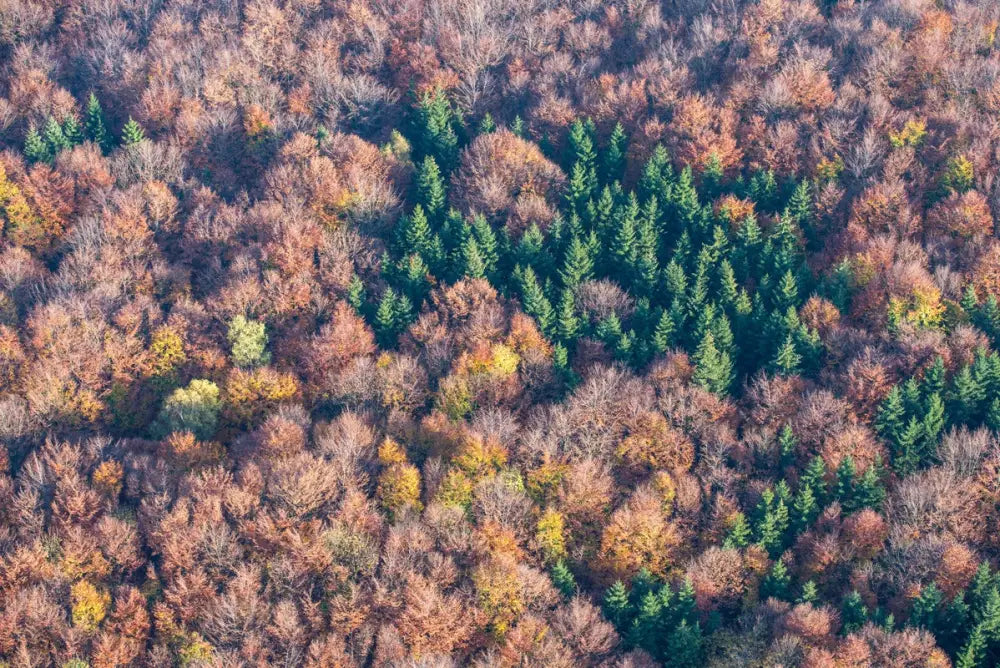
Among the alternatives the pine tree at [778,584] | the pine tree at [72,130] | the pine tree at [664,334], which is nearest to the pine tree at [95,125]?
the pine tree at [72,130]

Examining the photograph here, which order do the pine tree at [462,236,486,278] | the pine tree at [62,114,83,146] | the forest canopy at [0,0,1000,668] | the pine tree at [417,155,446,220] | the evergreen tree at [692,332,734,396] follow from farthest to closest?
the pine tree at [62,114,83,146] < the pine tree at [417,155,446,220] < the pine tree at [462,236,486,278] < the evergreen tree at [692,332,734,396] < the forest canopy at [0,0,1000,668]

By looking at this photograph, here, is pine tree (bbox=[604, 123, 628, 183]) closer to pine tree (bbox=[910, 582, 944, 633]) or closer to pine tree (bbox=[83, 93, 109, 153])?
pine tree (bbox=[83, 93, 109, 153])

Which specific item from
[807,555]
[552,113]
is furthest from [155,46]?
[807,555]

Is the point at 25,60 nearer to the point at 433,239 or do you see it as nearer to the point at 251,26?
the point at 251,26

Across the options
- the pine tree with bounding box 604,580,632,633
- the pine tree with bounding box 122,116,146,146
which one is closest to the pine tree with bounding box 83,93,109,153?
the pine tree with bounding box 122,116,146,146

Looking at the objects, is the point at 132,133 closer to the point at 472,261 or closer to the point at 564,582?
the point at 472,261

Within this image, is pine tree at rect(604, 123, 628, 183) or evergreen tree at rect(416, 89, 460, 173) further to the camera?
evergreen tree at rect(416, 89, 460, 173)

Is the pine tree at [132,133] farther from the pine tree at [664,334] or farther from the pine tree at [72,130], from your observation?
the pine tree at [664,334]

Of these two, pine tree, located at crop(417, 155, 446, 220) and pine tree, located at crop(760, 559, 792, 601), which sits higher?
pine tree, located at crop(417, 155, 446, 220)

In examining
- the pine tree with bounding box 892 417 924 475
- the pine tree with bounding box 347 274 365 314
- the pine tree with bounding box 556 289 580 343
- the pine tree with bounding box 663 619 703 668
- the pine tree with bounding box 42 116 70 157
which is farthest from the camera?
the pine tree with bounding box 42 116 70 157
